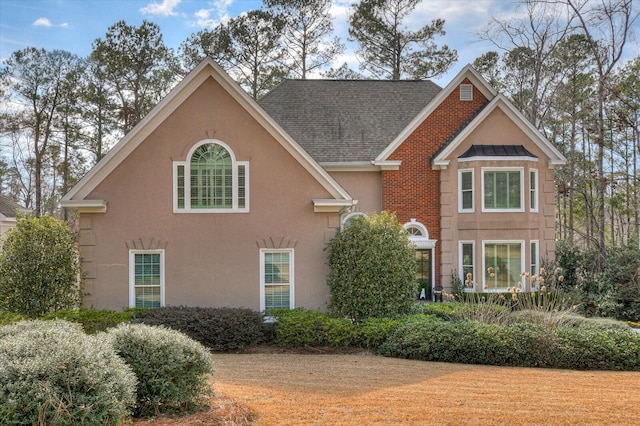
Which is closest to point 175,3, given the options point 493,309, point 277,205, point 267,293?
point 277,205

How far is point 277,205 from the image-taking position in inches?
554

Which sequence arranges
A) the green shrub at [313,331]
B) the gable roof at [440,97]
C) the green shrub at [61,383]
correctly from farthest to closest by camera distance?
the gable roof at [440,97] → the green shrub at [313,331] → the green shrub at [61,383]

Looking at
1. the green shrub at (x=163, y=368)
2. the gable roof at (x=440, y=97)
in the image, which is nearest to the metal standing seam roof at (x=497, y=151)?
the gable roof at (x=440, y=97)

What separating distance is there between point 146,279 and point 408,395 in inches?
323

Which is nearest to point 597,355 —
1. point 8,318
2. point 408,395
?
point 408,395

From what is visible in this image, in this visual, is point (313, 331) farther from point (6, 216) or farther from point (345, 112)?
point (6, 216)

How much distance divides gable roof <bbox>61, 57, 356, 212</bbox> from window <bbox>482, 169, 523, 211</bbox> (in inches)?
306

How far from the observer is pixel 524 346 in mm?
11102

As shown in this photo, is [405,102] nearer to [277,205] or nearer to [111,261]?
[277,205]

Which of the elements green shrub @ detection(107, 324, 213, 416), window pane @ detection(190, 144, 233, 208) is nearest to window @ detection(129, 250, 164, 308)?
window pane @ detection(190, 144, 233, 208)

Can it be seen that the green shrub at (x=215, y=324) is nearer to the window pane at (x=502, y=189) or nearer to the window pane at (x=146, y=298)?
the window pane at (x=146, y=298)

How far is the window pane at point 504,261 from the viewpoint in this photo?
19.8 m

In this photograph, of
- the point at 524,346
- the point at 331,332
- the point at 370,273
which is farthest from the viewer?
the point at 370,273

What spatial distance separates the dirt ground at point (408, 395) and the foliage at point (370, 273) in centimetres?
231
